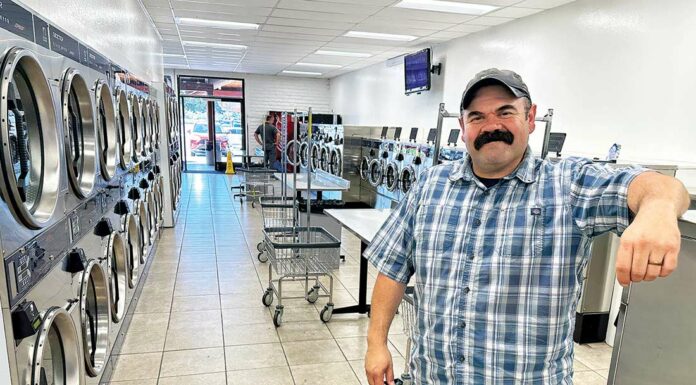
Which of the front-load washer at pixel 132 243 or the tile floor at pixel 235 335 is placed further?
the front-load washer at pixel 132 243

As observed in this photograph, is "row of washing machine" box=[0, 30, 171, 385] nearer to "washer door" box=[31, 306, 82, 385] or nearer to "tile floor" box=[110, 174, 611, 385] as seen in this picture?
"washer door" box=[31, 306, 82, 385]

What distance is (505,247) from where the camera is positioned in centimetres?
128

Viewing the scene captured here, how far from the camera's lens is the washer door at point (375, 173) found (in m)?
7.68

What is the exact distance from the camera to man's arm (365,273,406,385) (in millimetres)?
1482

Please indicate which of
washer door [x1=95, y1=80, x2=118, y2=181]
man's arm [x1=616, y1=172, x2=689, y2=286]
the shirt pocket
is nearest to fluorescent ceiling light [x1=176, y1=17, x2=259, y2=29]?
washer door [x1=95, y1=80, x2=118, y2=181]

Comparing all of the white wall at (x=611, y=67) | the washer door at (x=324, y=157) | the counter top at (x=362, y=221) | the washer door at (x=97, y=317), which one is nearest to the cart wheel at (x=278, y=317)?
the counter top at (x=362, y=221)

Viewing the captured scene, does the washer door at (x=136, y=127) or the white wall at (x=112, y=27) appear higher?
the white wall at (x=112, y=27)

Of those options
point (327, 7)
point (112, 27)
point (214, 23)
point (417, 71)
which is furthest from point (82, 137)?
point (417, 71)

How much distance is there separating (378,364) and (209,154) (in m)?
13.7

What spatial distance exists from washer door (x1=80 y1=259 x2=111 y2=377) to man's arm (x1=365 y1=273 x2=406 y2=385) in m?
1.64

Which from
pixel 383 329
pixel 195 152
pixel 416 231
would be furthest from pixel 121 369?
pixel 195 152

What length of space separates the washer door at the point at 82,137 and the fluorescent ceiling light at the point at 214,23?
4451 mm

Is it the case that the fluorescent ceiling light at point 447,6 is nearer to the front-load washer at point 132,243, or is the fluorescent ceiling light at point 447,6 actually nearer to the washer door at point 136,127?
the washer door at point 136,127

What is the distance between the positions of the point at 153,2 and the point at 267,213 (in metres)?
2.99
